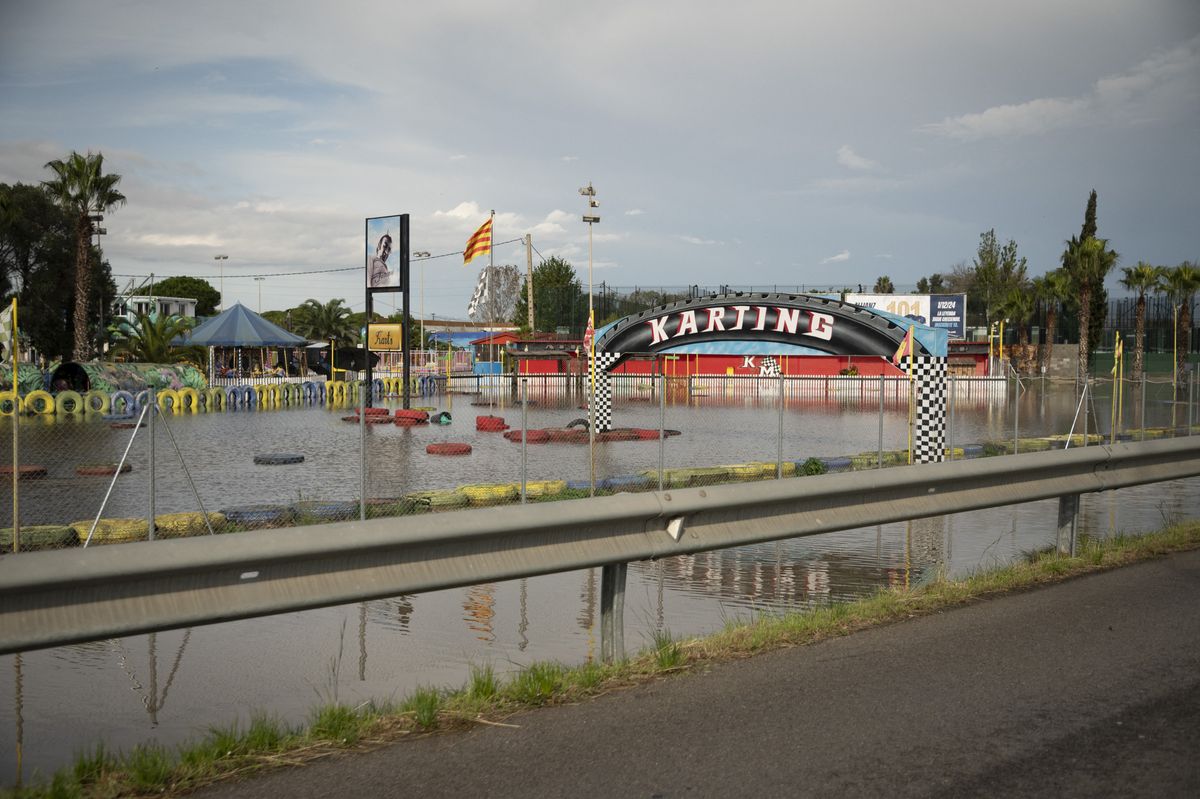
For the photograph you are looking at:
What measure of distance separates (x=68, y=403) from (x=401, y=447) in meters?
14.1

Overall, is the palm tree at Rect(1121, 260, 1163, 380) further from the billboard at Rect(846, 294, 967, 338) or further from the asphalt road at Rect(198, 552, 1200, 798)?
the asphalt road at Rect(198, 552, 1200, 798)

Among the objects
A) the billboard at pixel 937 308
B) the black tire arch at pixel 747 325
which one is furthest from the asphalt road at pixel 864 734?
the billboard at pixel 937 308

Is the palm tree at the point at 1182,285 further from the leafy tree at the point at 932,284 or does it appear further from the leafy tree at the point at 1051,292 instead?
the leafy tree at the point at 932,284

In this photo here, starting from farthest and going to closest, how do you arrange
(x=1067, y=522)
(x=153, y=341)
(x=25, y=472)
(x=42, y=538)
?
(x=153, y=341) → (x=25, y=472) → (x=42, y=538) → (x=1067, y=522)

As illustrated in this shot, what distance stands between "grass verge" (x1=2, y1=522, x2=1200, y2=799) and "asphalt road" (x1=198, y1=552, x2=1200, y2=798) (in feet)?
0.50

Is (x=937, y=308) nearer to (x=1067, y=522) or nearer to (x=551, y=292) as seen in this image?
(x=551, y=292)

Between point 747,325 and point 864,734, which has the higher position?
point 747,325

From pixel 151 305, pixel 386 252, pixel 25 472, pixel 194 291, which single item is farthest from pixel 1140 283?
pixel 194 291

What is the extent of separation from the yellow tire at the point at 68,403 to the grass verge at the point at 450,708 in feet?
96.4

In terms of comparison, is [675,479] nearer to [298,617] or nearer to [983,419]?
[298,617]

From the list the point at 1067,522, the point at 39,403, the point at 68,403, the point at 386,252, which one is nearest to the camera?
the point at 1067,522

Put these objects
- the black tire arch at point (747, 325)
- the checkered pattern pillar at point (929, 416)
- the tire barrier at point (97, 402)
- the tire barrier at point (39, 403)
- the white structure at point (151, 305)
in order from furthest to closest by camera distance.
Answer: the white structure at point (151, 305) → the black tire arch at point (747, 325) → the tire barrier at point (97, 402) → the tire barrier at point (39, 403) → the checkered pattern pillar at point (929, 416)

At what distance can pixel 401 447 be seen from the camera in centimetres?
2412

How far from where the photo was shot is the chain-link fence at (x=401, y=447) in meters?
13.0
